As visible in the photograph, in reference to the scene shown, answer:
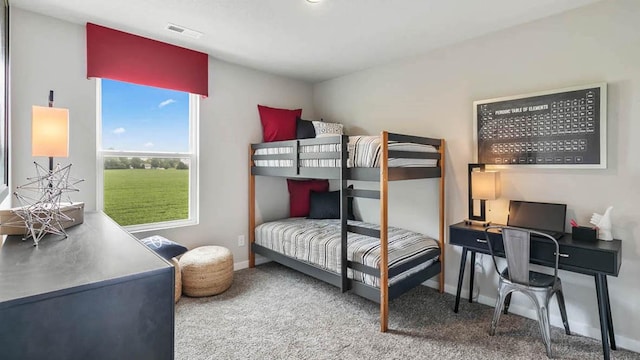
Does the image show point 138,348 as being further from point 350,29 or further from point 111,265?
point 350,29

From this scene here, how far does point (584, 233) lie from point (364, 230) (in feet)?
4.86

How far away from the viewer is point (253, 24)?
2.54 meters

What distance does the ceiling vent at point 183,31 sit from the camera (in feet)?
8.54

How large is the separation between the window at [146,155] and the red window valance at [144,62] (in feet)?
0.63

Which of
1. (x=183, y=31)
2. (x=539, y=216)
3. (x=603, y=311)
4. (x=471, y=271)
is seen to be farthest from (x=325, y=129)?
(x=603, y=311)

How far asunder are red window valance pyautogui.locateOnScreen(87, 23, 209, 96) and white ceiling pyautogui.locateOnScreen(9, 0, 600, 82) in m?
0.09

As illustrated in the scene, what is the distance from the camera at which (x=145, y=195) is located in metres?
3.11

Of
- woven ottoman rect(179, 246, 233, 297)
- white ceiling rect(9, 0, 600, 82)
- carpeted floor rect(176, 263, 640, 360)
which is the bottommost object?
carpeted floor rect(176, 263, 640, 360)

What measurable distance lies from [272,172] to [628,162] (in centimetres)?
287

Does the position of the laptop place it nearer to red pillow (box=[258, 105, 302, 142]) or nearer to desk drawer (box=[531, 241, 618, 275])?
desk drawer (box=[531, 241, 618, 275])

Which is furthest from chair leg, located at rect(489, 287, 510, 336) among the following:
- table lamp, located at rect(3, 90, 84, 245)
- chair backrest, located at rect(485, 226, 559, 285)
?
table lamp, located at rect(3, 90, 84, 245)

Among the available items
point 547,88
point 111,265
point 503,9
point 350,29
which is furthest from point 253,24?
point 547,88

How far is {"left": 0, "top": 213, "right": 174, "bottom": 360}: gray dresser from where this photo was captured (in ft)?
2.44

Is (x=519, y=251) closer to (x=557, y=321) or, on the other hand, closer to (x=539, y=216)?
(x=539, y=216)
